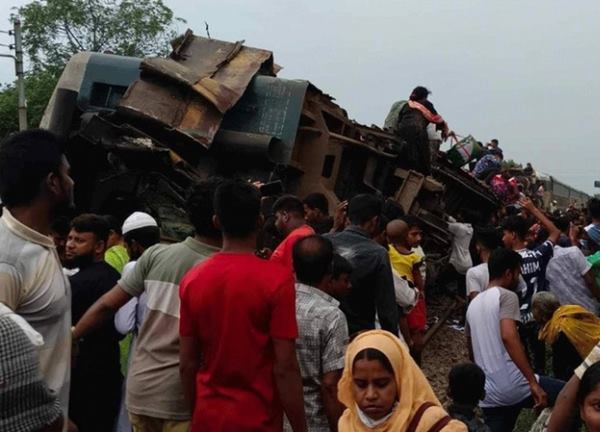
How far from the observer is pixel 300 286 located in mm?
4078

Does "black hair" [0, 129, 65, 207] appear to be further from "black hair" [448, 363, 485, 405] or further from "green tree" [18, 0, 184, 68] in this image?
"green tree" [18, 0, 184, 68]

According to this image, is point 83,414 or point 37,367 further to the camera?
point 83,414

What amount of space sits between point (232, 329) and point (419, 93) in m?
8.77

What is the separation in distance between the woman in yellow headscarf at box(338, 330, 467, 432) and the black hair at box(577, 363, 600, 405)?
1.59 feet

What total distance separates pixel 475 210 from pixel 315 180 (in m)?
4.19

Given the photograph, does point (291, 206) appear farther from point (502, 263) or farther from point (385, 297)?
point (502, 263)

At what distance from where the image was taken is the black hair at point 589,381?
9.27 feet

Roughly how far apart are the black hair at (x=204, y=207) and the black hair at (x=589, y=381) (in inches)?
69.1

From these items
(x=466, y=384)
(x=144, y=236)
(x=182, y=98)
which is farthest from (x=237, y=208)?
(x=182, y=98)

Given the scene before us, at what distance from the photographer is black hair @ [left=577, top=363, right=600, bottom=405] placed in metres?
2.82

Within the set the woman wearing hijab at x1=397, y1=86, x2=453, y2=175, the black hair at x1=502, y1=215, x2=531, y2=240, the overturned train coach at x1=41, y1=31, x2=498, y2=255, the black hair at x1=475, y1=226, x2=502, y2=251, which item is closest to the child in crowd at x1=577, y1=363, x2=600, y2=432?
the black hair at x1=475, y1=226, x2=502, y2=251

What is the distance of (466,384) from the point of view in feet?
12.8

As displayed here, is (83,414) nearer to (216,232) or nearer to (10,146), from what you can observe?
(216,232)

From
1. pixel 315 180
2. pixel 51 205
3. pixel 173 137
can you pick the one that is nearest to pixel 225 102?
pixel 173 137
